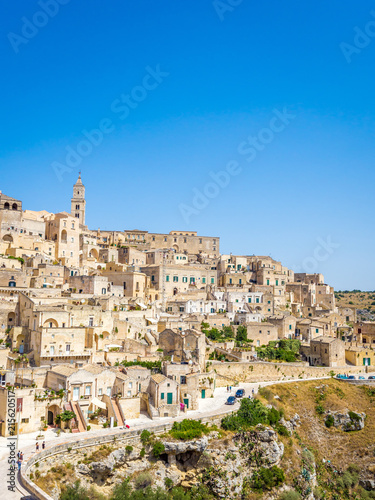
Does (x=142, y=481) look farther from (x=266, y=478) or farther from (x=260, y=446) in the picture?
(x=260, y=446)

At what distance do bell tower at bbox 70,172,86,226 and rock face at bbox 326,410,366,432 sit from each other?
4747 cm

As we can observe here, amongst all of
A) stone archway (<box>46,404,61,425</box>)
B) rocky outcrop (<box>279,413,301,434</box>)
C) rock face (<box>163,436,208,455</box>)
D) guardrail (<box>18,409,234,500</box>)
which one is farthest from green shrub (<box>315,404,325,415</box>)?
stone archway (<box>46,404,61,425</box>)

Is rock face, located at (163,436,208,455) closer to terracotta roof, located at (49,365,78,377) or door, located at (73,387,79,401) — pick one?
door, located at (73,387,79,401)

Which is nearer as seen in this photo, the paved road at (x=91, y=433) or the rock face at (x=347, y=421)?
the paved road at (x=91, y=433)

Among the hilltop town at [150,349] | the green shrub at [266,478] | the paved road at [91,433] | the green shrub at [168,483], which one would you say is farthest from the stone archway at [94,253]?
the green shrub at [168,483]

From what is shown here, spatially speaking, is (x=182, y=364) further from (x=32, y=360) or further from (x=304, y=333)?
(x=304, y=333)

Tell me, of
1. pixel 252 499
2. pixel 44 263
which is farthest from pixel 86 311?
pixel 252 499

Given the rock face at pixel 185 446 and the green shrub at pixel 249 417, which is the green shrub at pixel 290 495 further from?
the rock face at pixel 185 446

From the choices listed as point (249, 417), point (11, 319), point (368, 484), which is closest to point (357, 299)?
point (368, 484)

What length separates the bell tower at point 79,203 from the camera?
78.8m

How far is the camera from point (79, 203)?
79.4m

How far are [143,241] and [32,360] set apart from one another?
45260 millimetres

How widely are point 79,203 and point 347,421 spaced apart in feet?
168

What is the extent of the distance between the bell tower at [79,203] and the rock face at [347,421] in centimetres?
4747
